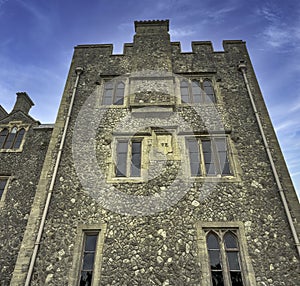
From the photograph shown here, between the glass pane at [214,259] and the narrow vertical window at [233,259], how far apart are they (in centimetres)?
25

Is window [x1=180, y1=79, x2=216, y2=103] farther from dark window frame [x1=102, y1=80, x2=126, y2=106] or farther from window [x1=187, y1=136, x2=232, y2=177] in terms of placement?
dark window frame [x1=102, y1=80, x2=126, y2=106]

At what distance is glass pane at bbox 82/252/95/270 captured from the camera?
21.3 ft

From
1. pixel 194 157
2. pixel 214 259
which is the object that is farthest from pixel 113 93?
pixel 214 259

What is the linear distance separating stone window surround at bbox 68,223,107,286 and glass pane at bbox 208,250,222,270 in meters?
2.88

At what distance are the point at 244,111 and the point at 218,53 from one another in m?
3.47

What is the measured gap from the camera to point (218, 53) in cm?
1123

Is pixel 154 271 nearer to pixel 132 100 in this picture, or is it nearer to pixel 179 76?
pixel 132 100

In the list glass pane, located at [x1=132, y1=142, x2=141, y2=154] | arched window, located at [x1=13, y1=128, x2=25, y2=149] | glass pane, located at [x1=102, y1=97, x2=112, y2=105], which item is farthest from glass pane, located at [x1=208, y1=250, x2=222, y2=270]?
arched window, located at [x1=13, y1=128, x2=25, y2=149]

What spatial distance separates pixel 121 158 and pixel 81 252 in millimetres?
3107

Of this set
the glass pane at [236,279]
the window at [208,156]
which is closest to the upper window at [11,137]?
the window at [208,156]

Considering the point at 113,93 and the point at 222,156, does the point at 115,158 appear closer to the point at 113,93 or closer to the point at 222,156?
the point at 113,93

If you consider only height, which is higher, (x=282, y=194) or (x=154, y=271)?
(x=282, y=194)

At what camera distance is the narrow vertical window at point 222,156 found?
8.01 meters

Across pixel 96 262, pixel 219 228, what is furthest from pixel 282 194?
pixel 96 262
